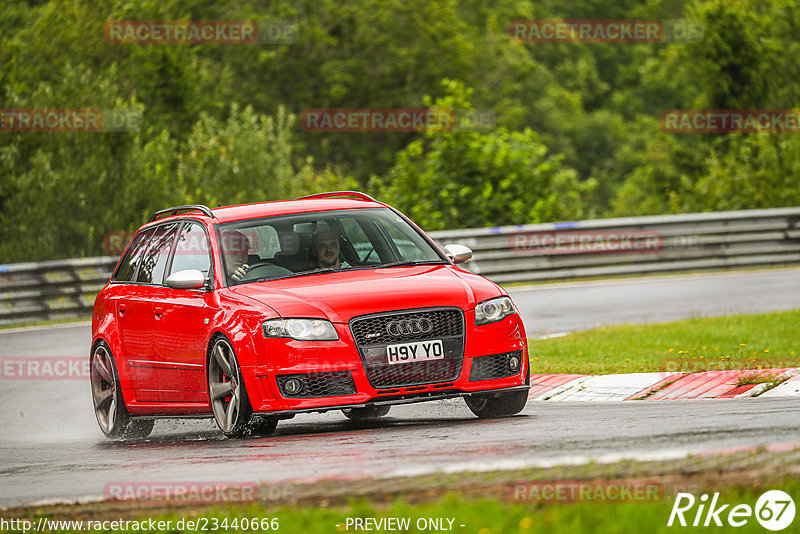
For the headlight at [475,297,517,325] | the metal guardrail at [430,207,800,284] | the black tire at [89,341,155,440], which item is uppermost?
the headlight at [475,297,517,325]

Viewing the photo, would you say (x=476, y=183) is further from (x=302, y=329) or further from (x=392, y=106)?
(x=392, y=106)

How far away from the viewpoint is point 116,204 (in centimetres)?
2458

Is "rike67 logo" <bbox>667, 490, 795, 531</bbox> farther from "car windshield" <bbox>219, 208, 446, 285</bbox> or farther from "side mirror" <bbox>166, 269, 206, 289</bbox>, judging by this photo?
"side mirror" <bbox>166, 269, 206, 289</bbox>

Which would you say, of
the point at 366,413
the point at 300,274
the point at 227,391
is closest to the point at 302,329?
the point at 227,391

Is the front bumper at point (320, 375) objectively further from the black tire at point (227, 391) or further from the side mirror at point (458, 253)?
the side mirror at point (458, 253)

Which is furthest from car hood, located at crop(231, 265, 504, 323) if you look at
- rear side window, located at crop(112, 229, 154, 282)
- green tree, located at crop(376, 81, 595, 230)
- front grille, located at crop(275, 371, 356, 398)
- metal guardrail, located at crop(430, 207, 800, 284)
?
green tree, located at crop(376, 81, 595, 230)

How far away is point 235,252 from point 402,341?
172 centimetres

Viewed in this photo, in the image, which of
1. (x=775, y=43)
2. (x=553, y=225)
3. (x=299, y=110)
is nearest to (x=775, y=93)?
A: (x=775, y=43)

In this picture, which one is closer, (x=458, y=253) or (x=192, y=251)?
(x=458, y=253)

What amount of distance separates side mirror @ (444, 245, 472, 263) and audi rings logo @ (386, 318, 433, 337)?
4.29 ft

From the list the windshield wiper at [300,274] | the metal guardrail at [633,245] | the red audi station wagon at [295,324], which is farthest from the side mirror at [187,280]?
the metal guardrail at [633,245]

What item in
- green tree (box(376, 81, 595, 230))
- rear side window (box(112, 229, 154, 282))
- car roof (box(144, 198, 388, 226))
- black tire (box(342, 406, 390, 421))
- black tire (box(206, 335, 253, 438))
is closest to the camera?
black tire (box(206, 335, 253, 438))

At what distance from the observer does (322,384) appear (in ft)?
28.0

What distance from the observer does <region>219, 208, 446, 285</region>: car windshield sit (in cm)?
960
